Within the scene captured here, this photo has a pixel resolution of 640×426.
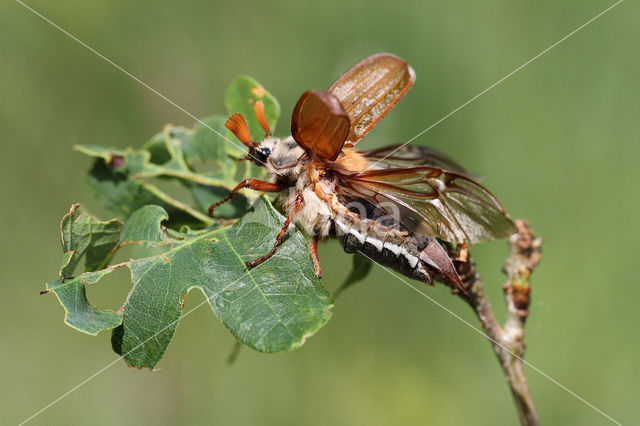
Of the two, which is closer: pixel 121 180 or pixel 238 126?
pixel 238 126

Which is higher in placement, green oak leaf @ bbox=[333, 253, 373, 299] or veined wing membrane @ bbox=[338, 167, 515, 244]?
veined wing membrane @ bbox=[338, 167, 515, 244]

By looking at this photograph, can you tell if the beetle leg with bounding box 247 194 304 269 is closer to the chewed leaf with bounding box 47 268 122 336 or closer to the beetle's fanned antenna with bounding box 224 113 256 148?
the beetle's fanned antenna with bounding box 224 113 256 148

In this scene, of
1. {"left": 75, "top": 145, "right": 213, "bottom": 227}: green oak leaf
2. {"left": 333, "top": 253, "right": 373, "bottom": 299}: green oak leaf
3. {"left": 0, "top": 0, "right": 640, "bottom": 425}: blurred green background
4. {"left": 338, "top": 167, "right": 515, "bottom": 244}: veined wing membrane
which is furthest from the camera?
{"left": 0, "top": 0, "right": 640, "bottom": 425}: blurred green background

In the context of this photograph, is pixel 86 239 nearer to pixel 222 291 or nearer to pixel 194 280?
pixel 194 280

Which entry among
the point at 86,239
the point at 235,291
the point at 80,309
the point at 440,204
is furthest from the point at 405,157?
the point at 80,309

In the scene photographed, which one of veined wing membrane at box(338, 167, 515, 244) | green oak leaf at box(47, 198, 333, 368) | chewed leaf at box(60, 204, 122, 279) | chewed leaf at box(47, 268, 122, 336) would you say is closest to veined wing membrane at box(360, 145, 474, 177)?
veined wing membrane at box(338, 167, 515, 244)

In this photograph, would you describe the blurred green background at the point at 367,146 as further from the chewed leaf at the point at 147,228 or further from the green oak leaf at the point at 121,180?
the chewed leaf at the point at 147,228

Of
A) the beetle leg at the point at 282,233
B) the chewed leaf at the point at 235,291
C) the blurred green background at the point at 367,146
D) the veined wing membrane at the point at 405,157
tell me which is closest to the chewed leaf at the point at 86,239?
the chewed leaf at the point at 235,291

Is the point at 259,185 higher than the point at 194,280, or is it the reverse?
the point at 259,185
